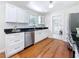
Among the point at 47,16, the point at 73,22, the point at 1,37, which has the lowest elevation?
the point at 1,37

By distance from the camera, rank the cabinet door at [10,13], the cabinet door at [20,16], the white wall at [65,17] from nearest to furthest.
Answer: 1. the cabinet door at [10,13]
2. the cabinet door at [20,16]
3. the white wall at [65,17]

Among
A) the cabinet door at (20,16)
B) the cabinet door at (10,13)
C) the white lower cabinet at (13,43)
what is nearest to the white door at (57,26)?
the cabinet door at (20,16)

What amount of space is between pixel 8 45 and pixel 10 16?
1.21 metres

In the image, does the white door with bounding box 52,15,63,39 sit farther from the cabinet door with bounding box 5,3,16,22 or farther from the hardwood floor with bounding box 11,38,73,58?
the cabinet door with bounding box 5,3,16,22

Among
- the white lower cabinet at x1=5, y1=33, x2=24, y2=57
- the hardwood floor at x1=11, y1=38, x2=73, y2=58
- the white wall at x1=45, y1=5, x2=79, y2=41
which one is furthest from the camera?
the white wall at x1=45, y1=5, x2=79, y2=41

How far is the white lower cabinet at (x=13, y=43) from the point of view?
285 cm

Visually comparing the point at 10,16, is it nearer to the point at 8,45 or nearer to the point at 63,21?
the point at 8,45

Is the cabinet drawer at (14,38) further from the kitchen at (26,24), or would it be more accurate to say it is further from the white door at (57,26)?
the white door at (57,26)

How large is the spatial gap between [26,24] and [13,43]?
2.23 m

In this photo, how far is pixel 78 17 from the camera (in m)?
4.41

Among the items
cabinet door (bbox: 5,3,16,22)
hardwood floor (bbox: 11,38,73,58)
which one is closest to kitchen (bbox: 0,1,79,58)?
cabinet door (bbox: 5,3,16,22)

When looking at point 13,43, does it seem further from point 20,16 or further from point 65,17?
point 65,17

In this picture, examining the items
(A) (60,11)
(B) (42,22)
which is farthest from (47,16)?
(A) (60,11)

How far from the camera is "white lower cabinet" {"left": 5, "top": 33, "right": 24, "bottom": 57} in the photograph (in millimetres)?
2854
